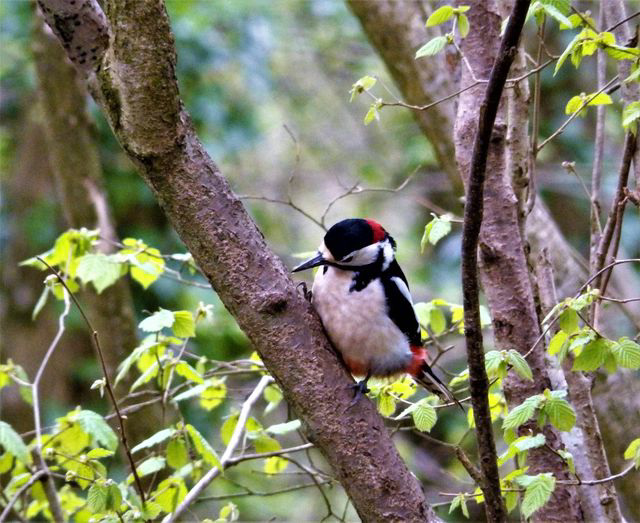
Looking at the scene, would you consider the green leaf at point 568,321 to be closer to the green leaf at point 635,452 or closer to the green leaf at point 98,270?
the green leaf at point 635,452

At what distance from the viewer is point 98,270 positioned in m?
2.81

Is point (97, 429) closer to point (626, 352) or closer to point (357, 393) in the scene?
point (357, 393)

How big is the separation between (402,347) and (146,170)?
52.0 inches

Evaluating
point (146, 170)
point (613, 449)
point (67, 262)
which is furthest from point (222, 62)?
point (146, 170)

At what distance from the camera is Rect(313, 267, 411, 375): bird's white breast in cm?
266

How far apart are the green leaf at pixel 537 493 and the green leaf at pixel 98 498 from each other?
1077mm

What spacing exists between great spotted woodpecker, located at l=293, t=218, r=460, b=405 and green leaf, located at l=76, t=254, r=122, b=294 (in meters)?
0.64

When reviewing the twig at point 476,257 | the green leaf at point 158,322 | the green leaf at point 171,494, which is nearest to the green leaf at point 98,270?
the green leaf at point 158,322

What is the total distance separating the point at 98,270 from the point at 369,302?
3.00ft

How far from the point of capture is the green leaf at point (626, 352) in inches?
77.7

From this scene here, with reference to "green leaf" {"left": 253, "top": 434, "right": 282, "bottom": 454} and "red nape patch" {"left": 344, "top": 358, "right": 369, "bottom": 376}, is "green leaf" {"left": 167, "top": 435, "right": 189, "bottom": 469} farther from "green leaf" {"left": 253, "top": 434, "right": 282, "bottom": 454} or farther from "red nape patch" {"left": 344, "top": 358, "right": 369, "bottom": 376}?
"red nape patch" {"left": 344, "top": 358, "right": 369, "bottom": 376}

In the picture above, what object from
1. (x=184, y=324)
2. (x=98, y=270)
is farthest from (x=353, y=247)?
(x=98, y=270)

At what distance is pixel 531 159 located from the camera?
2826 mm

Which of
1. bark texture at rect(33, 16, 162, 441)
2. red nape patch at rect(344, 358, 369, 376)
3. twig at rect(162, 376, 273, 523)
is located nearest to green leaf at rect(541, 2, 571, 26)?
red nape patch at rect(344, 358, 369, 376)
